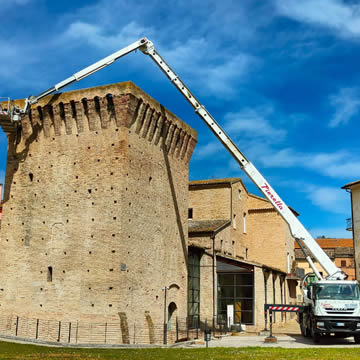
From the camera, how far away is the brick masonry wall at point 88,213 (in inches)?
928

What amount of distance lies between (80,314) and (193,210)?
20.5 metres

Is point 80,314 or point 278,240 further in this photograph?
point 278,240

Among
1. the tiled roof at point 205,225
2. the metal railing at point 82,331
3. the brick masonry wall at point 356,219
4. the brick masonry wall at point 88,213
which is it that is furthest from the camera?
the brick masonry wall at point 356,219

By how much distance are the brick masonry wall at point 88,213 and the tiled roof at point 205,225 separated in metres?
8.90

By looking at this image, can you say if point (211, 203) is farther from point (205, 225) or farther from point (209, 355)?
point (209, 355)

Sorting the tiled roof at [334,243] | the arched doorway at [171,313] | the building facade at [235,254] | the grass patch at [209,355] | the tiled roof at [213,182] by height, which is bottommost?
the grass patch at [209,355]

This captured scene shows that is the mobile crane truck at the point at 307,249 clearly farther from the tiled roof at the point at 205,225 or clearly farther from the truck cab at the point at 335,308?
the tiled roof at the point at 205,225

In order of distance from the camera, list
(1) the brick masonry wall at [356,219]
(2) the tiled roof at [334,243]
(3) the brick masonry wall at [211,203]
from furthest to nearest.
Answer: (2) the tiled roof at [334,243], (3) the brick masonry wall at [211,203], (1) the brick masonry wall at [356,219]

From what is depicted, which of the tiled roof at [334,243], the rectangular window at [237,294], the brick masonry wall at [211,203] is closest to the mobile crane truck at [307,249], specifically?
the rectangular window at [237,294]

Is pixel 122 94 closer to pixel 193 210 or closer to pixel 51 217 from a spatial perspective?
pixel 51 217

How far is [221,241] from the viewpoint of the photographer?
38344mm

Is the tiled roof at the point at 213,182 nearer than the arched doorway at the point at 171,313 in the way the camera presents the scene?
No

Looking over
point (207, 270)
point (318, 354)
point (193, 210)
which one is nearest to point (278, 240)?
point (193, 210)

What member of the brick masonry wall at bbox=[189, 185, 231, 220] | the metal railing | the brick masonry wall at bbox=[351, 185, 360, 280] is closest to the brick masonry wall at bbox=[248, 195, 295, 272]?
the brick masonry wall at bbox=[189, 185, 231, 220]
